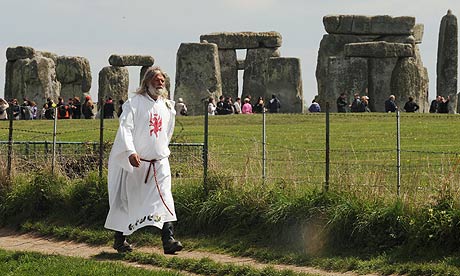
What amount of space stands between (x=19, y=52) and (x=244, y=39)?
991cm

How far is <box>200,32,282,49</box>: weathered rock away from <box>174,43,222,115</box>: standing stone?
6706 millimetres

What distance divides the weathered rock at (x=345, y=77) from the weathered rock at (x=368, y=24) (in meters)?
4.59

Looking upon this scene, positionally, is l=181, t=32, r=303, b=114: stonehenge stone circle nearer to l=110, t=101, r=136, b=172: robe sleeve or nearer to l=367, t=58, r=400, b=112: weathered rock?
l=367, t=58, r=400, b=112: weathered rock

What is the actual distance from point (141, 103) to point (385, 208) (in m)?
3.13

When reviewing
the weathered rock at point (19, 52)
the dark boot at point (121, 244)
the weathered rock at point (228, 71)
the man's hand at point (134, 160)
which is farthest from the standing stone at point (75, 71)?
the man's hand at point (134, 160)

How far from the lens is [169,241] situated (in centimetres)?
1487

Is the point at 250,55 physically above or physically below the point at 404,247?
above

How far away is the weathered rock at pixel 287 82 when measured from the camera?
4822cm

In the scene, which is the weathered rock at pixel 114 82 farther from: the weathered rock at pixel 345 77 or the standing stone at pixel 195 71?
the weathered rock at pixel 345 77

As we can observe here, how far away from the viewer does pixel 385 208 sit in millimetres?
14672

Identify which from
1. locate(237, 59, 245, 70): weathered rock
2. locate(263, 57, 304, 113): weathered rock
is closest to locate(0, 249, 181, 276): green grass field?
locate(263, 57, 304, 113): weathered rock

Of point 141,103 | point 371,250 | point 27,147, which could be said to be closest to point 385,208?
point 371,250

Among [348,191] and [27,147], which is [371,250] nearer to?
[348,191]

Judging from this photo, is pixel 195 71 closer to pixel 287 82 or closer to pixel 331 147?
pixel 287 82
